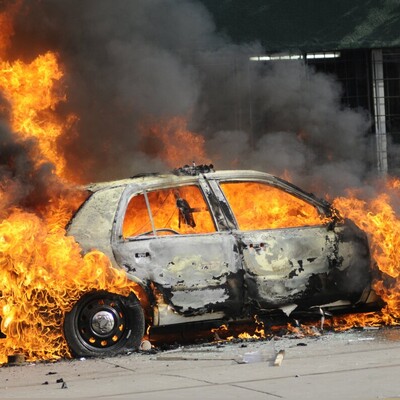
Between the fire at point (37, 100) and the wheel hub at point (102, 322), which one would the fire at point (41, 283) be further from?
the fire at point (37, 100)

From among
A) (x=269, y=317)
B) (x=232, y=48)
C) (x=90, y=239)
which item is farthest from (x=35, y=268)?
(x=232, y=48)

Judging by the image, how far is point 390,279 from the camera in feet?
32.4

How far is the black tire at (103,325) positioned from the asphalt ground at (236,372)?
138mm

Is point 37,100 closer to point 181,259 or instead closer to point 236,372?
point 181,259

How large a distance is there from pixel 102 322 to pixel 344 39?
7415 millimetres

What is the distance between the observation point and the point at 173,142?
11.7 metres

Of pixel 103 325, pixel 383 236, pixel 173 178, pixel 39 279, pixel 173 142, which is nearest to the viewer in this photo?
pixel 39 279

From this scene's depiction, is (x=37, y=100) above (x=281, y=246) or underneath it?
above

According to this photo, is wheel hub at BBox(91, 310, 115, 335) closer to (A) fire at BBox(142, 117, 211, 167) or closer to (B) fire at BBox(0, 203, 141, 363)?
(B) fire at BBox(0, 203, 141, 363)

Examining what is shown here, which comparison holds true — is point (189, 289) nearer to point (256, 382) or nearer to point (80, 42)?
point (256, 382)

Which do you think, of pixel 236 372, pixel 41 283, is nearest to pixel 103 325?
pixel 41 283

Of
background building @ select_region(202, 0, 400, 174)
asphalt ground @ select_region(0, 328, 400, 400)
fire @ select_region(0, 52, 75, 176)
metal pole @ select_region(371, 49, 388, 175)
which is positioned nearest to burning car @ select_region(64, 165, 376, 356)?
asphalt ground @ select_region(0, 328, 400, 400)

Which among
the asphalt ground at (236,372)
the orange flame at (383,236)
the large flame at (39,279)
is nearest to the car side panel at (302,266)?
the orange flame at (383,236)

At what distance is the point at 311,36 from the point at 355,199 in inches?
207
